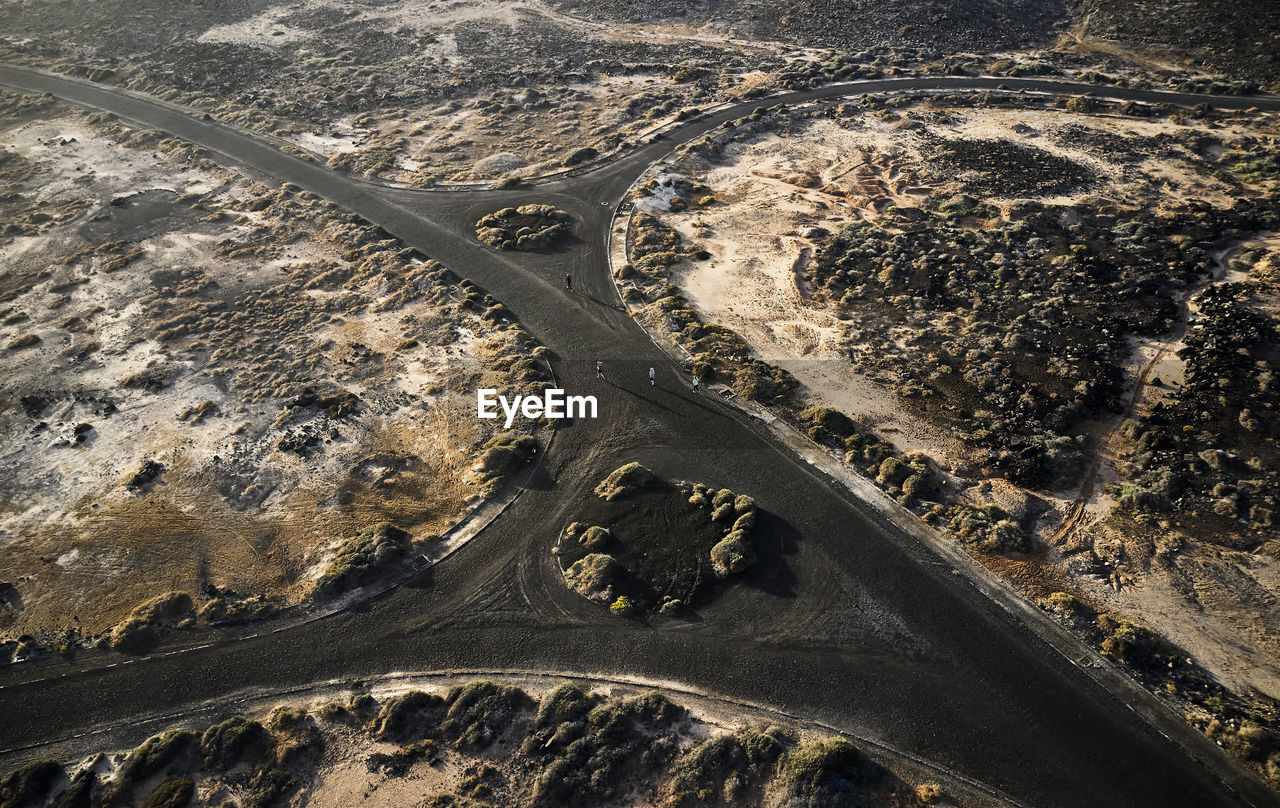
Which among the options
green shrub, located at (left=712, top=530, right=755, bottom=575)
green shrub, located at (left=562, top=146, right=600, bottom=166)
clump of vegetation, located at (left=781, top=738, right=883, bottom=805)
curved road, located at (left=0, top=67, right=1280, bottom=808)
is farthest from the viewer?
green shrub, located at (left=562, top=146, right=600, bottom=166)

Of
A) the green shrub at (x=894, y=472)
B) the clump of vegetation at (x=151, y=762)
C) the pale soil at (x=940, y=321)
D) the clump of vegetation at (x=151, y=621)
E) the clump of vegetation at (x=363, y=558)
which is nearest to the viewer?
the clump of vegetation at (x=151, y=762)

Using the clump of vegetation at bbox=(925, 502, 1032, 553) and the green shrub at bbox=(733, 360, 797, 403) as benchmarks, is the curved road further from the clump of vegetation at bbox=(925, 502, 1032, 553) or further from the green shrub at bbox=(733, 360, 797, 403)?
the green shrub at bbox=(733, 360, 797, 403)

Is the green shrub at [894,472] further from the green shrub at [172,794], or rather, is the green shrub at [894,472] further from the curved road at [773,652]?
the green shrub at [172,794]

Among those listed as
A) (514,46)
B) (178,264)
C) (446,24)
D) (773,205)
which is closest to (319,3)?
(446,24)

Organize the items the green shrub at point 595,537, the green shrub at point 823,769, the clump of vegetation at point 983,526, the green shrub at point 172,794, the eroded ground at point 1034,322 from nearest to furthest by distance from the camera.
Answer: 1. the green shrub at point 823,769
2. the green shrub at point 172,794
3. the eroded ground at point 1034,322
4. the clump of vegetation at point 983,526
5. the green shrub at point 595,537

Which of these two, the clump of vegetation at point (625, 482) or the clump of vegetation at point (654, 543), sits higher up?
the clump of vegetation at point (625, 482)

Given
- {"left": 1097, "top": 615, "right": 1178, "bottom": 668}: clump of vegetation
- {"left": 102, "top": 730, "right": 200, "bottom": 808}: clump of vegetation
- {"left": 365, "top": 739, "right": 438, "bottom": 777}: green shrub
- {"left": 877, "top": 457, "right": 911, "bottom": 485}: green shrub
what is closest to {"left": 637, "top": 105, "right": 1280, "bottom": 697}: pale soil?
{"left": 1097, "top": 615, "right": 1178, "bottom": 668}: clump of vegetation

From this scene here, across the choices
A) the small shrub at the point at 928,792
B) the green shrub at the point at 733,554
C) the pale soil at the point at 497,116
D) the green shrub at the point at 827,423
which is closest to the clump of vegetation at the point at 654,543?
the green shrub at the point at 733,554
